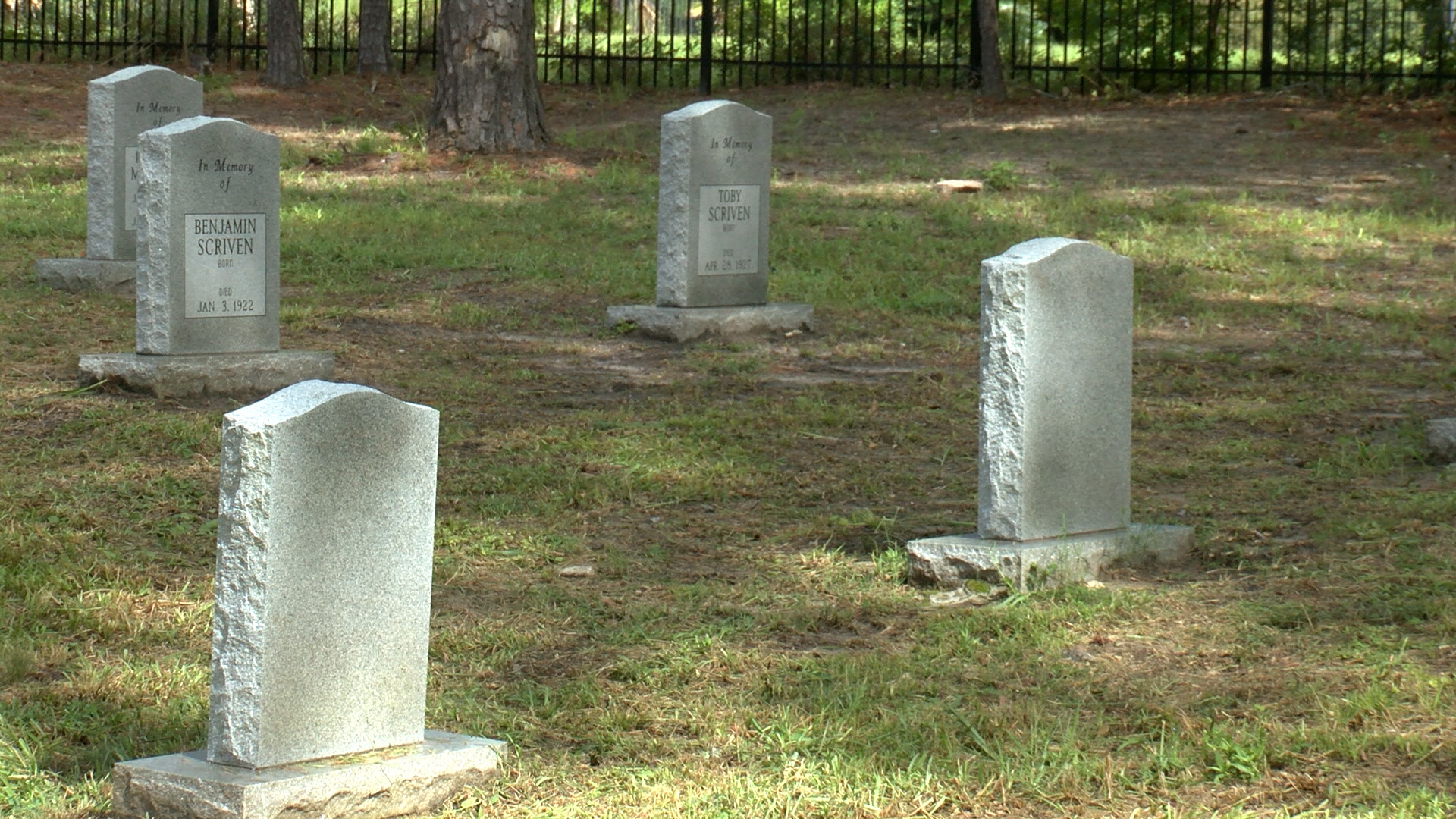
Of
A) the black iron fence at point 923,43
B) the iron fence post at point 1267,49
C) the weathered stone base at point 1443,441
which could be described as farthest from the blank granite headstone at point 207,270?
the iron fence post at point 1267,49

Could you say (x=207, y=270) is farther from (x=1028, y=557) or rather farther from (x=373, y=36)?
(x=373, y=36)

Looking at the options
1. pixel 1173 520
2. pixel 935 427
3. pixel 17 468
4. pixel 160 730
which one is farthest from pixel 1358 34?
pixel 160 730

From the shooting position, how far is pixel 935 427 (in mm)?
7301

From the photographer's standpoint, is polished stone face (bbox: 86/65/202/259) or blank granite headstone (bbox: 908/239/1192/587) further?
polished stone face (bbox: 86/65/202/259)

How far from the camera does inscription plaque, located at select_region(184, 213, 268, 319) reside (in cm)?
755

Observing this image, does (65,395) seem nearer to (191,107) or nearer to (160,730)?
(191,107)

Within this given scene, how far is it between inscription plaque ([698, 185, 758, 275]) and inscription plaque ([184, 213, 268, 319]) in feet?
8.35

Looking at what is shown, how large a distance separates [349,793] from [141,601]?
5.34 ft

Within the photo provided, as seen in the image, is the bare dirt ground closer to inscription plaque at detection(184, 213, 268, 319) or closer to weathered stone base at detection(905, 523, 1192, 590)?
inscription plaque at detection(184, 213, 268, 319)

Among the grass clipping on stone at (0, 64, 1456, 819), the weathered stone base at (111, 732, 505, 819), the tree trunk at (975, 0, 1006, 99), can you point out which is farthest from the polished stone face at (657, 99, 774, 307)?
the tree trunk at (975, 0, 1006, 99)

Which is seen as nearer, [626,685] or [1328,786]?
[1328,786]

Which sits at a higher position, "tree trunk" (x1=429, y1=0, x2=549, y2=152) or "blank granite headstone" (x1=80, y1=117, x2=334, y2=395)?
"tree trunk" (x1=429, y1=0, x2=549, y2=152)

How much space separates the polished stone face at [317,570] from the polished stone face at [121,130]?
21.5 ft

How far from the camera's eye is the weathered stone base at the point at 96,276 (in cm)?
968
